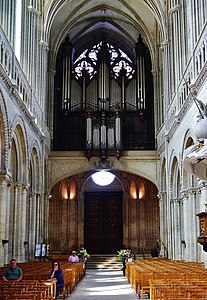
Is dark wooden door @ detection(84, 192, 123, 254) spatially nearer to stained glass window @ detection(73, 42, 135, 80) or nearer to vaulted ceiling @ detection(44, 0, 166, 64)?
stained glass window @ detection(73, 42, 135, 80)

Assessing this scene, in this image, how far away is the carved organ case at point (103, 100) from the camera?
99.2 ft

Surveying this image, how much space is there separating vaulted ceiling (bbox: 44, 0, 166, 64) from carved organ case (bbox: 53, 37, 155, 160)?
0.74m

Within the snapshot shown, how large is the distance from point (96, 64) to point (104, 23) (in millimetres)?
3020

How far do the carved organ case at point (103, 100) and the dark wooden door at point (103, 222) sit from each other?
17.4 feet

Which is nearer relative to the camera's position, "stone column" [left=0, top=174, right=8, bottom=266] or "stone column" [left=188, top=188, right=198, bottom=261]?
"stone column" [left=0, top=174, right=8, bottom=266]

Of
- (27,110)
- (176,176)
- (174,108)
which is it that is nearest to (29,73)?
(27,110)

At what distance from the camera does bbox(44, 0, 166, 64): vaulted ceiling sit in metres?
31.0

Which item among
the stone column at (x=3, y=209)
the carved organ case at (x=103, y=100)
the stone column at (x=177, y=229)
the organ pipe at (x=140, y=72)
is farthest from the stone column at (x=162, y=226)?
the stone column at (x=3, y=209)

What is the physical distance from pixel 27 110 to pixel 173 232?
9.85 m

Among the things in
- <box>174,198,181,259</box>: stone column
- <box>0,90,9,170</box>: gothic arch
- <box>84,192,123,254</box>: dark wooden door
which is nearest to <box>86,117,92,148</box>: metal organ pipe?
<box>84,192,123,254</box>: dark wooden door

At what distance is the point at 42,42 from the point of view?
26766mm

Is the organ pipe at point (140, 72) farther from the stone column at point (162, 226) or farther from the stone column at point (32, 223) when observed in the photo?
the stone column at point (32, 223)

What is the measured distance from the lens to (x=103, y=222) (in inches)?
1353

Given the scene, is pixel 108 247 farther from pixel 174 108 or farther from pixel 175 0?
pixel 175 0
